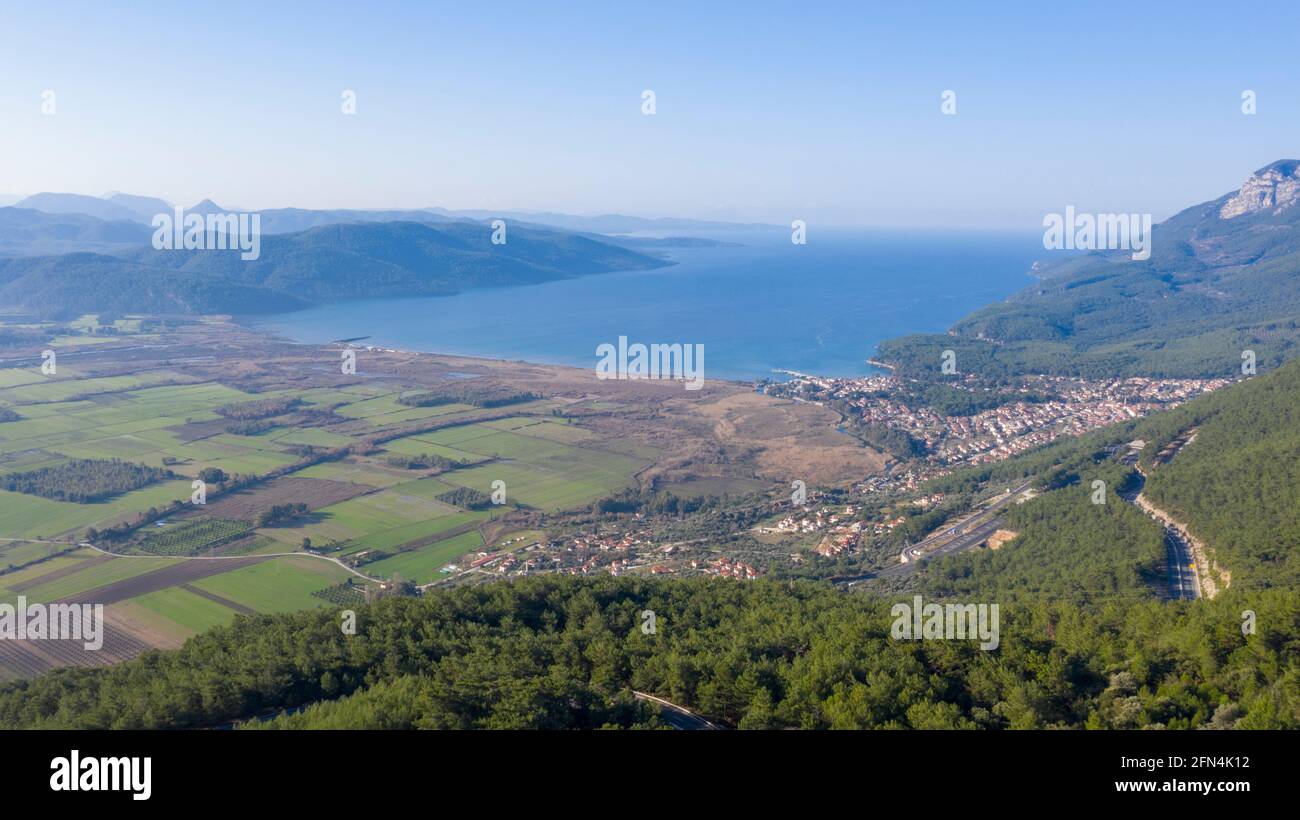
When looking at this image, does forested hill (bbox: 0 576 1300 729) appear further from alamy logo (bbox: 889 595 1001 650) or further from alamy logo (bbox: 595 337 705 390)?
alamy logo (bbox: 595 337 705 390)

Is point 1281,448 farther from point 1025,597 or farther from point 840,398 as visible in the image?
point 840,398

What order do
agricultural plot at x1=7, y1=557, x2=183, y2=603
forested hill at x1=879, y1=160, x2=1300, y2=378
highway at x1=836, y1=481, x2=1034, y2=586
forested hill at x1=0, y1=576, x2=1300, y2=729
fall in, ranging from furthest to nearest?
forested hill at x1=879, y1=160, x2=1300, y2=378
highway at x1=836, y1=481, x2=1034, y2=586
agricultural plot at x1=7, y1=557, x2=183, y2=603
forested hill at x1=0, y1=576, x2=1300, y2=729

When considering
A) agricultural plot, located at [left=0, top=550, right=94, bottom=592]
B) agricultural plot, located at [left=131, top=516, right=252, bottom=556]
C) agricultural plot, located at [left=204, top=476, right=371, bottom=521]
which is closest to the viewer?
agricultural plot, located at [left=0, top=550, right=94, bottom=592]

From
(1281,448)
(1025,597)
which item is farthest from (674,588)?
(1281,448)

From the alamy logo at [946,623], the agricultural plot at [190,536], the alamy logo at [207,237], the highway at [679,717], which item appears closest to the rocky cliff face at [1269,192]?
the alamy logo at [946,623]

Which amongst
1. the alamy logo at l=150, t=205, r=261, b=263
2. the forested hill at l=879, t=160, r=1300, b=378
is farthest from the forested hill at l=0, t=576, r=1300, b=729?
the alamy logo at l=150, t=205, r=261, b=263

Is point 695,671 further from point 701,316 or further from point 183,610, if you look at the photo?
point 701,316
